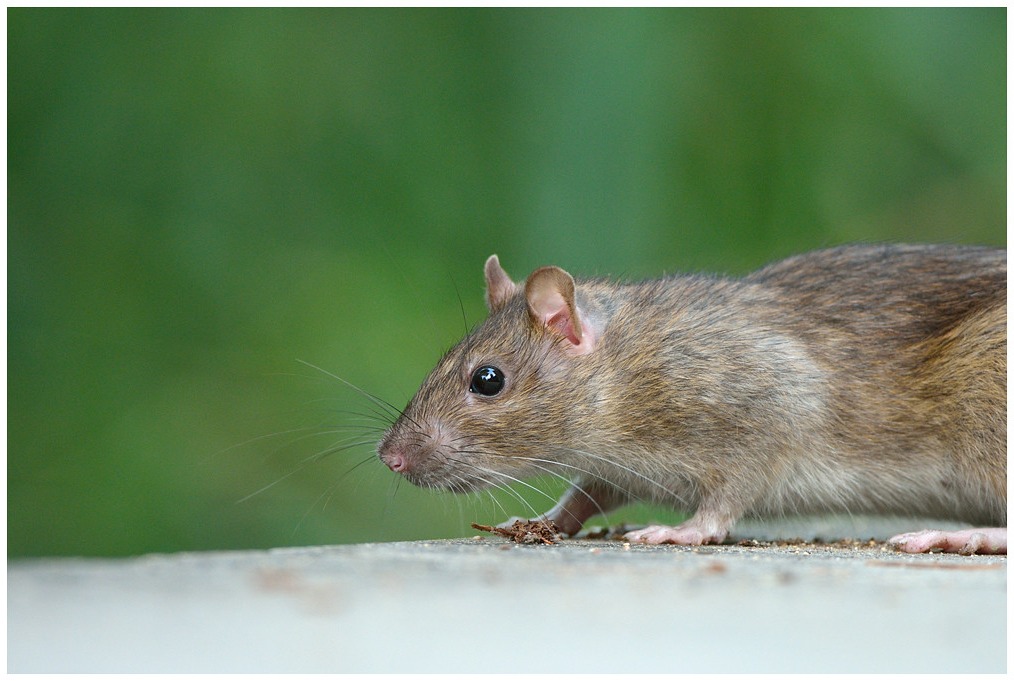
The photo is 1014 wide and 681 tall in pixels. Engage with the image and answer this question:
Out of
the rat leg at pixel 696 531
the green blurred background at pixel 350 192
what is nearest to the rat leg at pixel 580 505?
the rat leg at pixel 696 531

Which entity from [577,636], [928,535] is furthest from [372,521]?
[577,636]

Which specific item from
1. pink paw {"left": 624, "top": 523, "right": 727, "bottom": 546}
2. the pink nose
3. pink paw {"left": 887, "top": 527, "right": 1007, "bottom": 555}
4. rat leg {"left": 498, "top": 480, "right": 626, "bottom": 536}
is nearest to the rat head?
the pink nose

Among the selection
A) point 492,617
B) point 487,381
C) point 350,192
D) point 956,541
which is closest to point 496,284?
point 487,381

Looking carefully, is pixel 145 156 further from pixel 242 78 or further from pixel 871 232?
pixel 871 232

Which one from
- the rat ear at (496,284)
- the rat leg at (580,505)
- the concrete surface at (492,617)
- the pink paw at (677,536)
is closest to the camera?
the concrete surface at (492,617)

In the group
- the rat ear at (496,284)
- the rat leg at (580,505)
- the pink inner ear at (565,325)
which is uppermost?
the rat ear at (496,284)

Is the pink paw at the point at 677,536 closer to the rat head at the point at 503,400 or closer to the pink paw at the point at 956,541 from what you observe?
the rat head at the point at 503,400

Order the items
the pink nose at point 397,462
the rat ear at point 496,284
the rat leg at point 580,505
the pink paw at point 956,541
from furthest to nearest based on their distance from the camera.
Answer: the rat ear at point 496,284 → the rat leg at point 580,505 → the pink nose at point 397,462 → the pink paw at point 956,541
